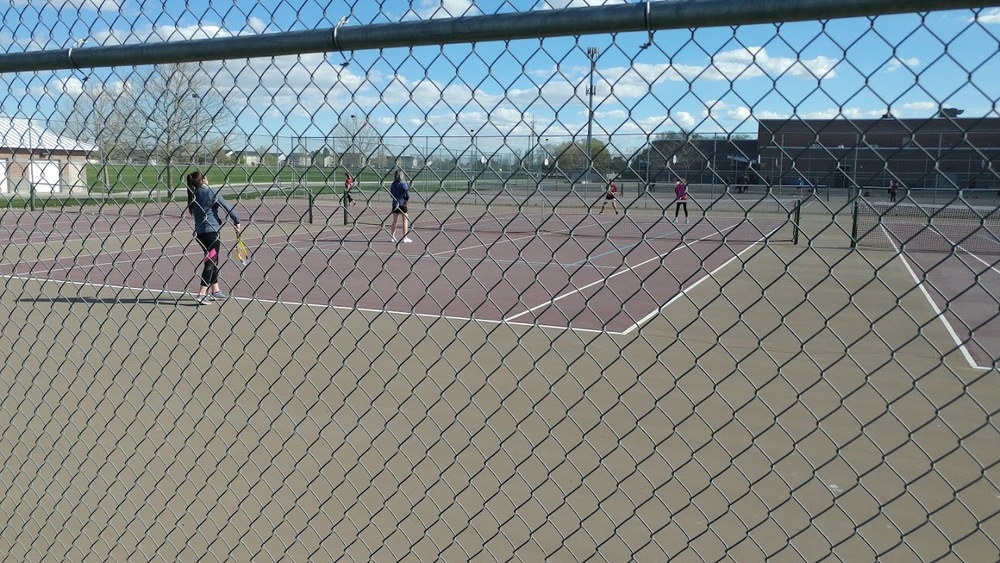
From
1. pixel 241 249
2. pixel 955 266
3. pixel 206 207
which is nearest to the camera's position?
pixel 206 207

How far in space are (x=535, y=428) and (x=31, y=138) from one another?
3.54 m

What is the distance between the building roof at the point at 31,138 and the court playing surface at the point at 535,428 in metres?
0.38

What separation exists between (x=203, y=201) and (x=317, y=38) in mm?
5504

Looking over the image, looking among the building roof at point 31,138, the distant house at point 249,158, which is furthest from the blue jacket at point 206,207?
the building roof at point 31,138

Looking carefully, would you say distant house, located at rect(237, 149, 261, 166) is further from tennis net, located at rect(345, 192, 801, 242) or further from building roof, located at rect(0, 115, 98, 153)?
building roof, located at rect(0, 115, 98, 153)

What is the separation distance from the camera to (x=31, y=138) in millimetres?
3455

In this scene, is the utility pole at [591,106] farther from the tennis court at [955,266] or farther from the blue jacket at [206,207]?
the blue jacket at [206,207]

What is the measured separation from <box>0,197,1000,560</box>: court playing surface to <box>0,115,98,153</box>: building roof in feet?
1.25

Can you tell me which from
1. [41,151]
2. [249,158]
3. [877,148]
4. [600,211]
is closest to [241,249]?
[41,151]

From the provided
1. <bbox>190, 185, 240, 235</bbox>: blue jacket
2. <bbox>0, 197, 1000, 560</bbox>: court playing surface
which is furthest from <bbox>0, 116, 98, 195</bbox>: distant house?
<bbox>190, 185, 240, 235</bbox>: blue jacket

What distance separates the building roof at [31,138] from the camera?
338 cm

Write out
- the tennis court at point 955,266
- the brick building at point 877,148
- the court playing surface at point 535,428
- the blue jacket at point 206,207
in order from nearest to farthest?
the brick building at point 877,148 < the tennis court at point 955,266 < the court playing surface at point 535,428 < the blue jacket at point 206,207

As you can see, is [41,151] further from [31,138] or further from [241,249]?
[241,249]

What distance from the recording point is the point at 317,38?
2.41 m
